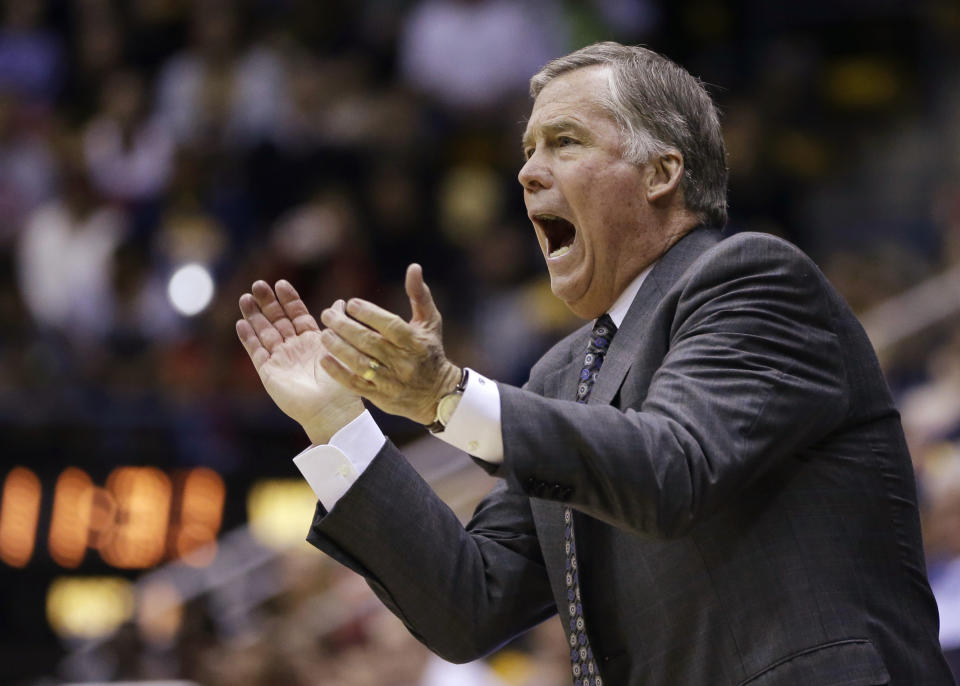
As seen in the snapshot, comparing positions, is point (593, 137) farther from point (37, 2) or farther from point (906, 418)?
point (37, 2)

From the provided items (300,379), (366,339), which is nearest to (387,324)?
(366,339)

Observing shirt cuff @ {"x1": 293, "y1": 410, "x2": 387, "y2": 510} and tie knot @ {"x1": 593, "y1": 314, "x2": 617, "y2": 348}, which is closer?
shirt cuff @ {"x1": 293, "y1": 410, "x2": 387, "y2": 510}

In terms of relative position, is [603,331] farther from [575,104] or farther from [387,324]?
[387,324]

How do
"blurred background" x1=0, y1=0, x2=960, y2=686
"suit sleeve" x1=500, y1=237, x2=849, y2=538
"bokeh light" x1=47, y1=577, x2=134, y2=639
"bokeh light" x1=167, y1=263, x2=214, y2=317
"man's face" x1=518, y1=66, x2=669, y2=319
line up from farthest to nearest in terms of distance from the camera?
1. "bokeh light" x1=167, y1=263, x2=214, y2=317
2. "bokeh light" x1=47, y1=577, x2=134, y2=639
3. "blurred background" x1=0, y1=0, x2=960, y2=686
4. "man's face" x1=518, y1=66, x2=669, y2=319
5. "suit sleeve" x1=500, y1=237, x2=849, y2=538

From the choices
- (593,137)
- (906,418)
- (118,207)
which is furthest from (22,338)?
(593,137)

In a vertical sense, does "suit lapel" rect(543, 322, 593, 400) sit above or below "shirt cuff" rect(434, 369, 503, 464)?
below

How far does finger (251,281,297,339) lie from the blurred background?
2934 millimetres

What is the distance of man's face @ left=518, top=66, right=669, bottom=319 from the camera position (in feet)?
8.32

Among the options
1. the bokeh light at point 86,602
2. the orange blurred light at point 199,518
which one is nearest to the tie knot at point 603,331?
the orange blurred light at point 199,518

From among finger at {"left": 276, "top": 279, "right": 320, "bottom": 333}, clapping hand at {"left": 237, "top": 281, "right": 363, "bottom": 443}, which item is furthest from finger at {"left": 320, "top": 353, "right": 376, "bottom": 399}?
finger at {"left": 276, "top": 279, "right": 320, "bottom": 333}

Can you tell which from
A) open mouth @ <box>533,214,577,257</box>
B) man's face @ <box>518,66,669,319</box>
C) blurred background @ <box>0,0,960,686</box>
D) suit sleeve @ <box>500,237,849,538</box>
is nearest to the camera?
suit sleeve @ <box>500,237,849,538</box>

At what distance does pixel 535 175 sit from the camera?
8.49 feet

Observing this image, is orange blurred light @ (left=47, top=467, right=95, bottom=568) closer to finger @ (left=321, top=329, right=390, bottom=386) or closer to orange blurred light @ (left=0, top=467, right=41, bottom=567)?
orange blurred light @ (left=0, top=467, right=41, bottom=567)

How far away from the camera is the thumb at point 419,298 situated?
81.7 inches
